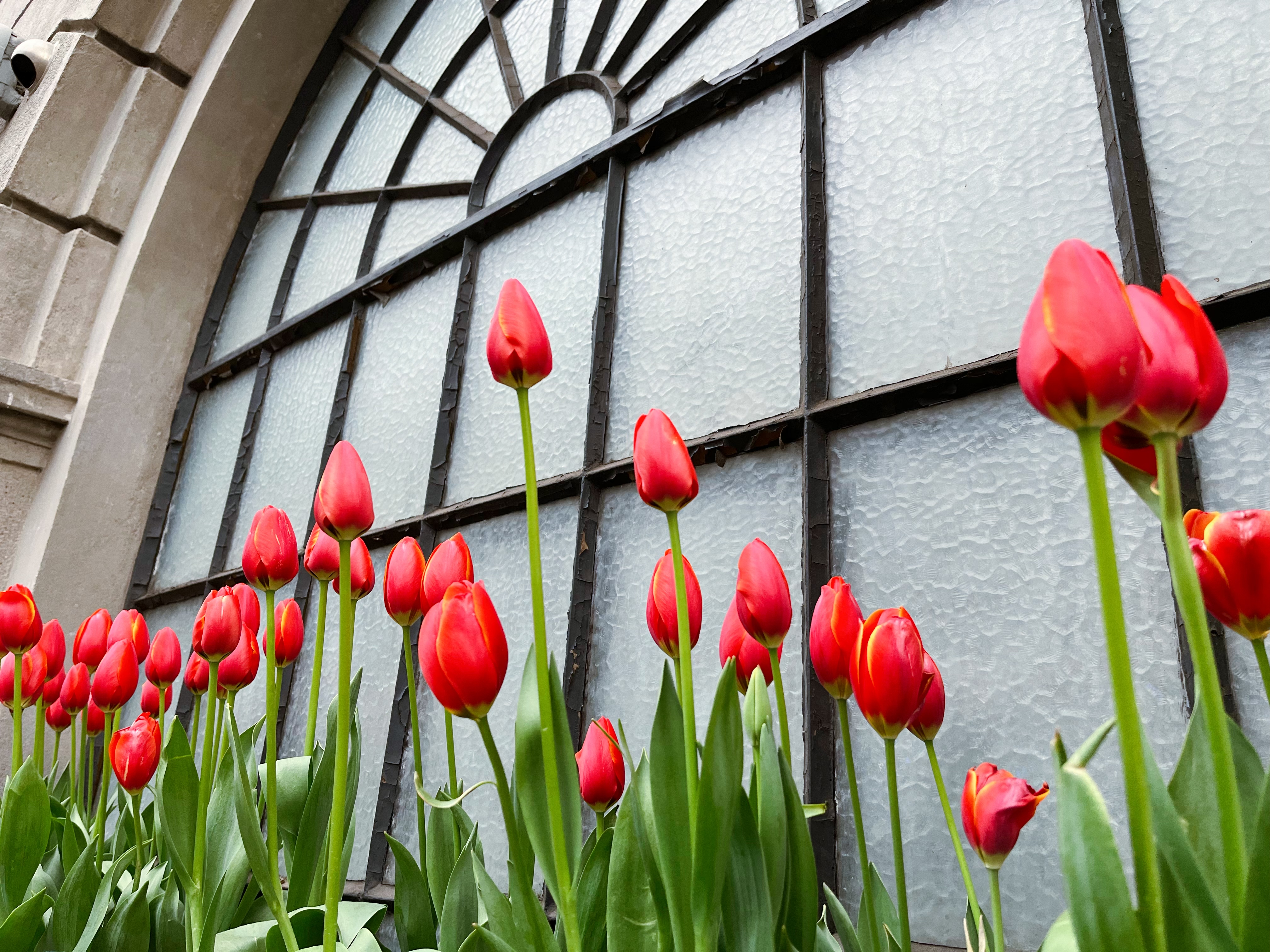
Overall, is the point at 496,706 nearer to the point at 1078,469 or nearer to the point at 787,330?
the point at 787,330

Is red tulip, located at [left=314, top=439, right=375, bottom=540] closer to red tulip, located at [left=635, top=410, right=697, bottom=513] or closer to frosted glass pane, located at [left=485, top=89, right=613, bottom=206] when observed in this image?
red tulip, located at [left=635, top=410, right=697, bottom=513]

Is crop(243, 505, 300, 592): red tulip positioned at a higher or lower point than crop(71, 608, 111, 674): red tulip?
higher

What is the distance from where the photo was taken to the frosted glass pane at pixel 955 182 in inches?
42.1

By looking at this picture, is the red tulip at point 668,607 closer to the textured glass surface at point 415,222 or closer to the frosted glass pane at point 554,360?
the frosted glass pane at point 554,360

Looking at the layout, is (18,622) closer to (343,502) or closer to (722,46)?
(343,502)

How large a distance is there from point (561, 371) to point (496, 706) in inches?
24.5

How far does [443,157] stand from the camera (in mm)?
2234

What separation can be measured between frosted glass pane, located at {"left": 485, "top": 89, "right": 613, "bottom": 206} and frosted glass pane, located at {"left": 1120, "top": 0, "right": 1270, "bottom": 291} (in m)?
1.01

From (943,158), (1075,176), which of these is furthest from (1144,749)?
(943,158)

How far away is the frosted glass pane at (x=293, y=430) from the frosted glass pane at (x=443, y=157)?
0.44m

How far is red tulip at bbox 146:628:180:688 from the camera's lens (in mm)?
955

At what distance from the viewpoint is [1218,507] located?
865 mm

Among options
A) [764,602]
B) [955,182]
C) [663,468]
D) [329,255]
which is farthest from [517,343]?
[329,255]

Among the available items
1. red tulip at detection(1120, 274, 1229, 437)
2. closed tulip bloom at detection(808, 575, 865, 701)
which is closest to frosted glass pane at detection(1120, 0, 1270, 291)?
closed tulip bloom at detection(808, 575, 865, 701)
